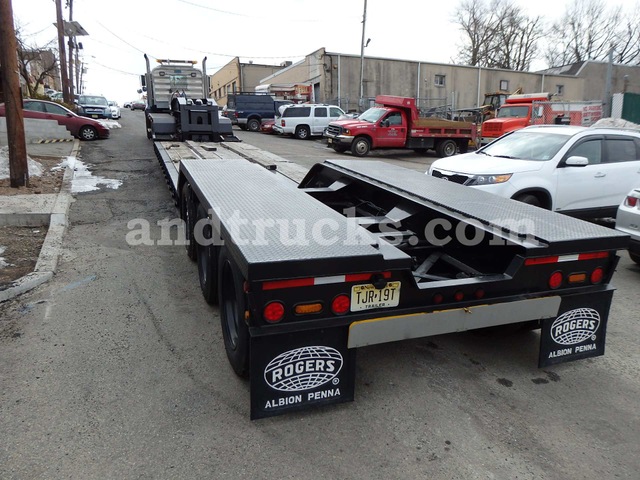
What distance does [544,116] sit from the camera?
20.4 m

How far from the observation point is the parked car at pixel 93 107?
30078mm

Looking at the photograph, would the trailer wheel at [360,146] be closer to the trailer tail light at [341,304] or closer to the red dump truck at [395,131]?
the red dump truck at [395,131]

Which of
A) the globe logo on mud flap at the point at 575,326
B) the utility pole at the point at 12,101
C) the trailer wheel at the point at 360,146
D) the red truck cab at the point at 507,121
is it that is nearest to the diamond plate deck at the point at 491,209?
the globe logo on mud flap at the point at 575,326

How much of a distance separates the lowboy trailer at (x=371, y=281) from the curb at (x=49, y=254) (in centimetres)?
206

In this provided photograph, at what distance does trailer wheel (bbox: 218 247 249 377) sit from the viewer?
308 cm

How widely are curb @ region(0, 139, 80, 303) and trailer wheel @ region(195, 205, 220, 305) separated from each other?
1801mm

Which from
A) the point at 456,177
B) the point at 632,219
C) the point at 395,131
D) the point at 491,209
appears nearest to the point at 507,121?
the point at 395,131

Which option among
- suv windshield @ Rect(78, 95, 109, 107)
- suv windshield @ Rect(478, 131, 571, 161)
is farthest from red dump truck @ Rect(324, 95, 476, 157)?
suv windshield @ Rect(78, 95, 109, 107)

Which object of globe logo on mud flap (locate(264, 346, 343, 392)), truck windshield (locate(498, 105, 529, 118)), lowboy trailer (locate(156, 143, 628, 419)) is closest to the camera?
lowboy trailer (locate(156, 143, 628, 419))

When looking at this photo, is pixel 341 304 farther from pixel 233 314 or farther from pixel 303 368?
pixel 233 314

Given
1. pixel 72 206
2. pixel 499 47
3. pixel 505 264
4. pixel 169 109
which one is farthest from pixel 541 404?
pixel 499 47

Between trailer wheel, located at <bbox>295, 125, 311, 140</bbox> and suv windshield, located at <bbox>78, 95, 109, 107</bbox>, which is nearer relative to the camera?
trailer wheel, located at <bbox>295, 125, 311, 140</bbox>

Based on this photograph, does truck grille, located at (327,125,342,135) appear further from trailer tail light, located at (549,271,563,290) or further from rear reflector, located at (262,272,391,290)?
rear reflector, located at (262,272,391,290)

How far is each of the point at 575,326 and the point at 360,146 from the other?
1597 centimetres
